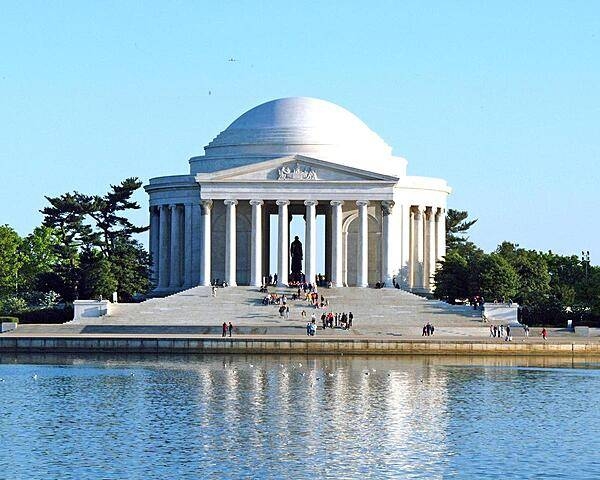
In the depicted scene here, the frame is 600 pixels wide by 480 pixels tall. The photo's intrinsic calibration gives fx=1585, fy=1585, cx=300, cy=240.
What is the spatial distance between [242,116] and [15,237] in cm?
2271

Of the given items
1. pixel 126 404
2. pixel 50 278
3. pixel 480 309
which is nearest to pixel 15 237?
pixel 50 278

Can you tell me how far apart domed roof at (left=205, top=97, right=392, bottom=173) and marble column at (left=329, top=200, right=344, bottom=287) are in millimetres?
5179

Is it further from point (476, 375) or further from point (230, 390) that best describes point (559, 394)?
point (230, 390)

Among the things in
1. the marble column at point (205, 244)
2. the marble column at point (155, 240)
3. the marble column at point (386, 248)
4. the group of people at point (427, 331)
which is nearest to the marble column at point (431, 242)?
the marble column at point (386, 248)

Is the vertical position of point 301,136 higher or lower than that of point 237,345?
higher

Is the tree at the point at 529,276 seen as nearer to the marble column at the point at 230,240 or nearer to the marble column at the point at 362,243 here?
the marble column at the point at 362,243

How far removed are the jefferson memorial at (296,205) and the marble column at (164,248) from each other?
9 cm

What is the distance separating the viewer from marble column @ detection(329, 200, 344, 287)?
125 metres

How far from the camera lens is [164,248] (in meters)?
135

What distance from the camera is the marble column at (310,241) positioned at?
125025mm

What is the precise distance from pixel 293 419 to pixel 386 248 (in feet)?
224

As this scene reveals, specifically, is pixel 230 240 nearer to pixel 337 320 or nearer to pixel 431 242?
pixel 431 242

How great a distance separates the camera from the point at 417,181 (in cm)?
13338

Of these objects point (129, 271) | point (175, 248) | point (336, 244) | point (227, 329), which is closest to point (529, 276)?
point (336, 244)
